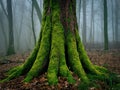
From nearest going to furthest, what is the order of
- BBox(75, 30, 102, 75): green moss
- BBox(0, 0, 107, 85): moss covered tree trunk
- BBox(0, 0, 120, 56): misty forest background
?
BBox(0, 0, 107, 85): moss covered tree trunk, BBox(75, 30, 102, 75): green moss, BBox(0, 0, 120, 56): misty forest background

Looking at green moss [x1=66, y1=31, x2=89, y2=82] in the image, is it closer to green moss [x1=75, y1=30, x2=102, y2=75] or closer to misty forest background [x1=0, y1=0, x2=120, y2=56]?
green moss [x1=75, y1=30, x2=102, y2=75]

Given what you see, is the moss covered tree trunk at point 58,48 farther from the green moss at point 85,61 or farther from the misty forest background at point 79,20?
the misty forest background at point 79,20

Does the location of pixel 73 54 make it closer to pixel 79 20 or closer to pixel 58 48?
pixel 58 48

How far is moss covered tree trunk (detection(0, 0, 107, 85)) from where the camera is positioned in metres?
6.48

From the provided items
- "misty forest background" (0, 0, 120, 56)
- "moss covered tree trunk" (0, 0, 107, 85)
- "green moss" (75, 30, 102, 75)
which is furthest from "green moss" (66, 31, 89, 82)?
"misty forest background" (0, 0, 120, 56)

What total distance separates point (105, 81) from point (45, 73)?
6.49ft

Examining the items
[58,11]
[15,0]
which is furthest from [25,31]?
[58,11]

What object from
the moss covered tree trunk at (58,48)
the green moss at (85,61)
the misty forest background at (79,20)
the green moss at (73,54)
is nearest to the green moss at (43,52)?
the moss covered tree trunk at (58,48)

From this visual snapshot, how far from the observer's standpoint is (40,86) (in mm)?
5730

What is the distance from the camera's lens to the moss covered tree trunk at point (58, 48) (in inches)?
255

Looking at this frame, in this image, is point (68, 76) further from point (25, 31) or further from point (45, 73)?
point (25, 31)

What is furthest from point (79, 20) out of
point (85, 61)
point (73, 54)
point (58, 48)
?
point (58, 48)

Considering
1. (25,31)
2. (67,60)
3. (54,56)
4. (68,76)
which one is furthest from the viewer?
(25,31)

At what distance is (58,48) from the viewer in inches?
261
